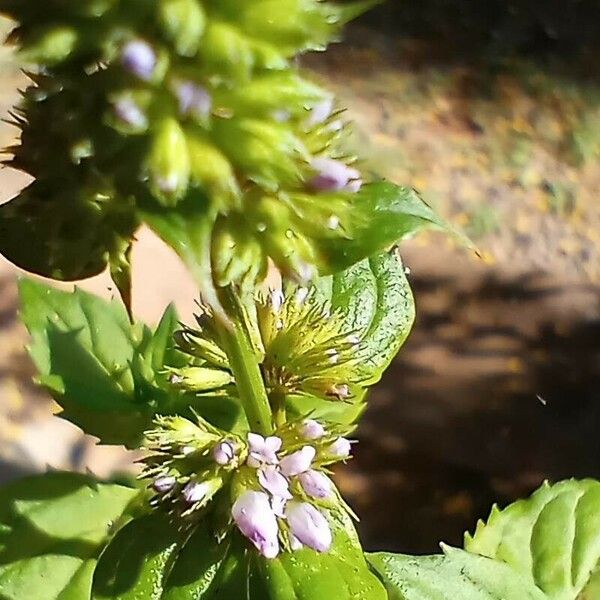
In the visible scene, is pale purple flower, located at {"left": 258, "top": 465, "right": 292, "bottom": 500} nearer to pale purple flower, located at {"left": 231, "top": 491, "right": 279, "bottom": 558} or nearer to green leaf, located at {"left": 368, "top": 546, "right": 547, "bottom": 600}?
pale purple flower, located at {"left": 231, "top": 491, "right": 279, "bottom": 558}

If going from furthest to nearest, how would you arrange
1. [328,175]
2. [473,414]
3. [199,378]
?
[473,414]
[199,378]
[328,175]

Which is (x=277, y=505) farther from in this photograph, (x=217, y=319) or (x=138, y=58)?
(x=138, y=58)

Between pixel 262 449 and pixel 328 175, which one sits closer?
pixel 328 175

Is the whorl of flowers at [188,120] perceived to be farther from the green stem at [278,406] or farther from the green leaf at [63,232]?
the green stem at [278,406]

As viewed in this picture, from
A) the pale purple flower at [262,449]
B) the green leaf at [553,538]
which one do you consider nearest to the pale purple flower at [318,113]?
the pale purple flower at [262,449]

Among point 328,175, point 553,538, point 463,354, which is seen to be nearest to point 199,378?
point 328,175

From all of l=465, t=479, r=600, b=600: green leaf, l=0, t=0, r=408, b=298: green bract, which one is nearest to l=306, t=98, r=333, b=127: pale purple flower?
l=0, t=0, r=408, b=298: green bract
